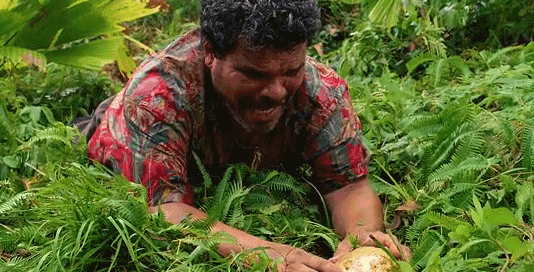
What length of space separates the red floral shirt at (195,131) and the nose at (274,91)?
0.36m

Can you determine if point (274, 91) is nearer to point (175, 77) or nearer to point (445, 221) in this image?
point (175, 77)

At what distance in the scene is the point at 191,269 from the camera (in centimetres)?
301

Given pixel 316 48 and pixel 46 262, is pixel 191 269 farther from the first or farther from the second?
pixel 316 48

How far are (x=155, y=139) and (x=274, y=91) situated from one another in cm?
51

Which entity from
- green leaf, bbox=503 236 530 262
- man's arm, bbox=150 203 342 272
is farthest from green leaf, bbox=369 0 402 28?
green leaf, bbox=503 236 530 262

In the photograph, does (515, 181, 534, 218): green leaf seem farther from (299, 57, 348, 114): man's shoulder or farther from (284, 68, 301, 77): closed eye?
(284, 68, 301, 77): closed eye

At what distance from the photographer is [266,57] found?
3.12 metres

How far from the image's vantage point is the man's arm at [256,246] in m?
3.11

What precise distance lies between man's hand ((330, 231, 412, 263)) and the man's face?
538 mm

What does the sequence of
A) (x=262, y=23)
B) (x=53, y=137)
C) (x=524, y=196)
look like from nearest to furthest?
(x=262, y=23)
(x=524, y=196)
(x=53, y=137)

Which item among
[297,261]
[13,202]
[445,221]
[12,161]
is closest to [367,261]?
[297,261]

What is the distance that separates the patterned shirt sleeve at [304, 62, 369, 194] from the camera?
3.64m

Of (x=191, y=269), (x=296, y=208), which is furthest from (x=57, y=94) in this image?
(x=191, y=269)

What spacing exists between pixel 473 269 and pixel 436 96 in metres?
1.79
